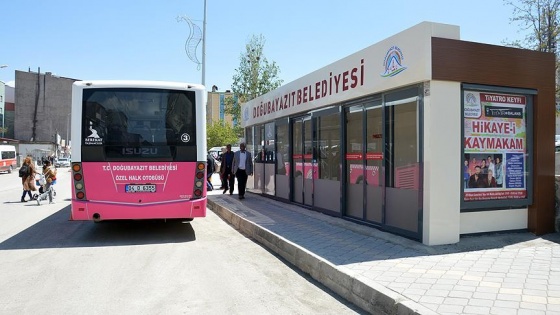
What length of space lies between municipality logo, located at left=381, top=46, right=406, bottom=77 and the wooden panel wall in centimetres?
64

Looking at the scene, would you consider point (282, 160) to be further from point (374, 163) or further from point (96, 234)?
point (96, 234)

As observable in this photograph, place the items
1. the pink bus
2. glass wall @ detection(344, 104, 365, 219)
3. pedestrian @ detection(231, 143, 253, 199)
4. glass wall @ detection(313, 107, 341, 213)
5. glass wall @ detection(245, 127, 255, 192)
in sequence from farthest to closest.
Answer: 1. glass wall @ detection(245, 127, 255, 192)
2. pedestrian @ detection(231, 143, 253, 199)
3. glass wall @ detection(313, 107, 341, 213)
4. glass wall @ detection(344, 104, 365, 219)
5. the pink bus

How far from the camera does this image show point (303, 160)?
10734 millimetres

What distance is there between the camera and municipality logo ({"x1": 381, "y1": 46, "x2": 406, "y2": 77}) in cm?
669

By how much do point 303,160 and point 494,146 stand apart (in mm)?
4804

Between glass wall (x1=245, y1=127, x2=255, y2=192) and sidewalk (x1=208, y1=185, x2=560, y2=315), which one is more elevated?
glass wall (x1=245, y1=127, x2=255, y2=192)

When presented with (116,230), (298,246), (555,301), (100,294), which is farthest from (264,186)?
(555,301)

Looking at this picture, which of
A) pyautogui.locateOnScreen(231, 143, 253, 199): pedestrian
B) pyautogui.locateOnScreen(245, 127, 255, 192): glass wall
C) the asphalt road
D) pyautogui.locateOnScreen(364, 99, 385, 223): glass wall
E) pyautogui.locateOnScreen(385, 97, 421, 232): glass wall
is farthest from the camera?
pyautogui.locateOnScreen(245, 127, 255, 192): glass wall

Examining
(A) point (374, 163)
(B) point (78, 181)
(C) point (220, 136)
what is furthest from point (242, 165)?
(C) point (220, 136)

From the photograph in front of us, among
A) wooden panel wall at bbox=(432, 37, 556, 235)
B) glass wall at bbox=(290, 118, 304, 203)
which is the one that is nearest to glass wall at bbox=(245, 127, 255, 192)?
glass wall at bbox=(290, 118, 304, 203)

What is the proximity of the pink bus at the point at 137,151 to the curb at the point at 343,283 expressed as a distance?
180cm

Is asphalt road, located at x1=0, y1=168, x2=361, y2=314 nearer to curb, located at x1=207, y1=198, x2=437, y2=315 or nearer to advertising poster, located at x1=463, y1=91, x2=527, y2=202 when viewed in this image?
curb, located at x1=207, y1=198, x2=437, y2=315

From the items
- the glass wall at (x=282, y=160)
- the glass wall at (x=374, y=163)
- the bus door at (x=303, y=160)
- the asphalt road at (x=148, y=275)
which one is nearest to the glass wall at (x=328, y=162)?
the bus door at (x=303, y=160)

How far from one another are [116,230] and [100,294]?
468 centimetres
